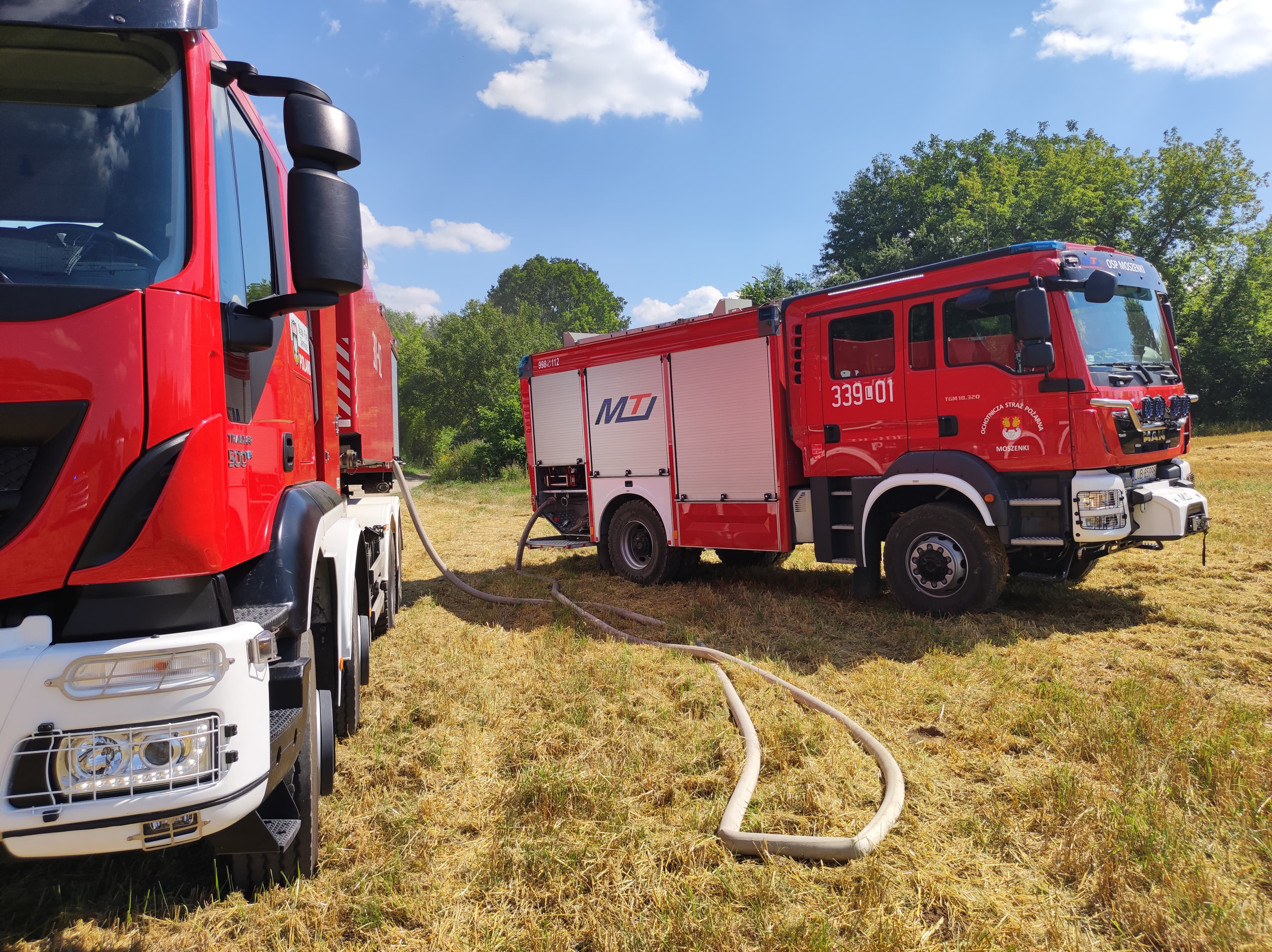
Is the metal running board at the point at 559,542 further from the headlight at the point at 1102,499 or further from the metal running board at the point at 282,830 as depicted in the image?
the metal running board at the point at 282,830

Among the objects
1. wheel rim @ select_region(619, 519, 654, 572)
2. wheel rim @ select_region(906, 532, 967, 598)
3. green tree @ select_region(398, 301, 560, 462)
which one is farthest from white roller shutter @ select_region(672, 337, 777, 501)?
green tree @ select_region(398, 301, 560, 462)

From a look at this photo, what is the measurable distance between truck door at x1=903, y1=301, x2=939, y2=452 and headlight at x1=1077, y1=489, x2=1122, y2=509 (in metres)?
1.12

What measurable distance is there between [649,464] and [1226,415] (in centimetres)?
3153

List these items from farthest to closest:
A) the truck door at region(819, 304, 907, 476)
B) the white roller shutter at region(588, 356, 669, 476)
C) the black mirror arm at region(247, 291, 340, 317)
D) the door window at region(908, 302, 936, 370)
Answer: the white roller shutter at region(588, 356, 669, 476) → the truck door at region(819, 304, 907, 476) → the door window at region(908, 302, 936, 370) → the black mirror arm at region(247, 291, 340, 317)

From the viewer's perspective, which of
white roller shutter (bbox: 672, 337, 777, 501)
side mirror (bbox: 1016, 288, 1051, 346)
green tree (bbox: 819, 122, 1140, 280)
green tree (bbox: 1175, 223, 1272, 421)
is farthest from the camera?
green tree (bbox: 819, 122, 1140, 280)

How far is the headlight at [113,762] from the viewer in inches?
74.0

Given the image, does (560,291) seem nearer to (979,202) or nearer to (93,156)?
(979,202)

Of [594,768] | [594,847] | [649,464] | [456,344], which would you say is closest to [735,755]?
[594,768]

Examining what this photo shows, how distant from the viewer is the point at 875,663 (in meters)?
5.06

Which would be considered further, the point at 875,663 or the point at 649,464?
the point at 649,464

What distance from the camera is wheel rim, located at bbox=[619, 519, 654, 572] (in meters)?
8.60

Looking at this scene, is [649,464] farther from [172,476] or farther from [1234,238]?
[1234,238]

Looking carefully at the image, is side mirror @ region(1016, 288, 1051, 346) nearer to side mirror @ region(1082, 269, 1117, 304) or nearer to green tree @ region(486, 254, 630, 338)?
side mirror @ region(1082, 269, 1117, 304)

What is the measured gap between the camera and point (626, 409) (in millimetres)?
8508
